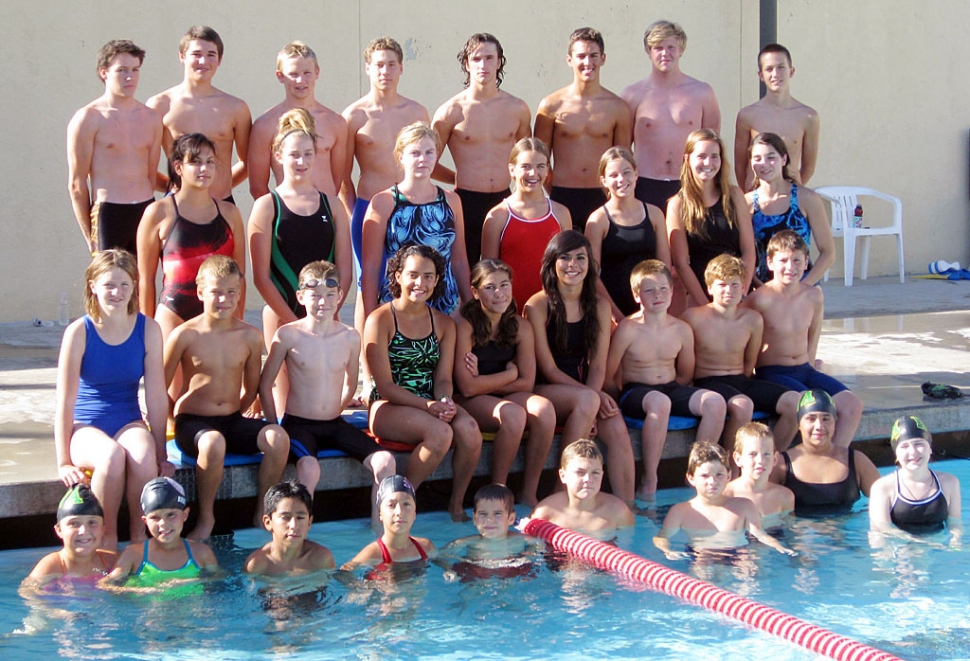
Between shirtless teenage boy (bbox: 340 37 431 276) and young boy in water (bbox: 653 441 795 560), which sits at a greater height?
shirtless teenage boy (bbox: 340 37 431 276)

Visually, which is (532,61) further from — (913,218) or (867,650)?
(867,650)

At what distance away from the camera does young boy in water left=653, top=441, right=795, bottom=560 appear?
5629 mm

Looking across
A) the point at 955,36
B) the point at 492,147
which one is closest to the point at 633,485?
the point at 492,147

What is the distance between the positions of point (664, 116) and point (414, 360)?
8.18 feet

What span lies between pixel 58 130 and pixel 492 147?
4.74m

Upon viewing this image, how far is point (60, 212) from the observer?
10430 mm

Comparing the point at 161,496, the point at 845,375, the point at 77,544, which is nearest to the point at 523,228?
the point at 161,496

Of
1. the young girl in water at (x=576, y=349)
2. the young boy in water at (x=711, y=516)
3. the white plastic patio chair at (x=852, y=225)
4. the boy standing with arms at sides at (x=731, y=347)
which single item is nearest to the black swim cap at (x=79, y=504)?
the young girl in water at (x=576, y=349)

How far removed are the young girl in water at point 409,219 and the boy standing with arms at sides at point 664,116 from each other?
164cm

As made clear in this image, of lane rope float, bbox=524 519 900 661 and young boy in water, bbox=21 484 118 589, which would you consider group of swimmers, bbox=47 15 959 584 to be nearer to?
young boy in water, bbox=21 484 118 589

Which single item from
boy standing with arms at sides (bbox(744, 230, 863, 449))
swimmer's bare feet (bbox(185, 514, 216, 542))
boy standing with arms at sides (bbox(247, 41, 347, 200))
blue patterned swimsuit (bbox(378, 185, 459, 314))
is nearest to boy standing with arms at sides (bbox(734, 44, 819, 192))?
boy standing with arms at sides (bbox(744, 230, 863, 449))

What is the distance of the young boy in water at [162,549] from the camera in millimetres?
4906

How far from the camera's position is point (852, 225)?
13.5 metres

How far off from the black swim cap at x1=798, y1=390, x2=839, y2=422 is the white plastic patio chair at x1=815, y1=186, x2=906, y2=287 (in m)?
7.49
